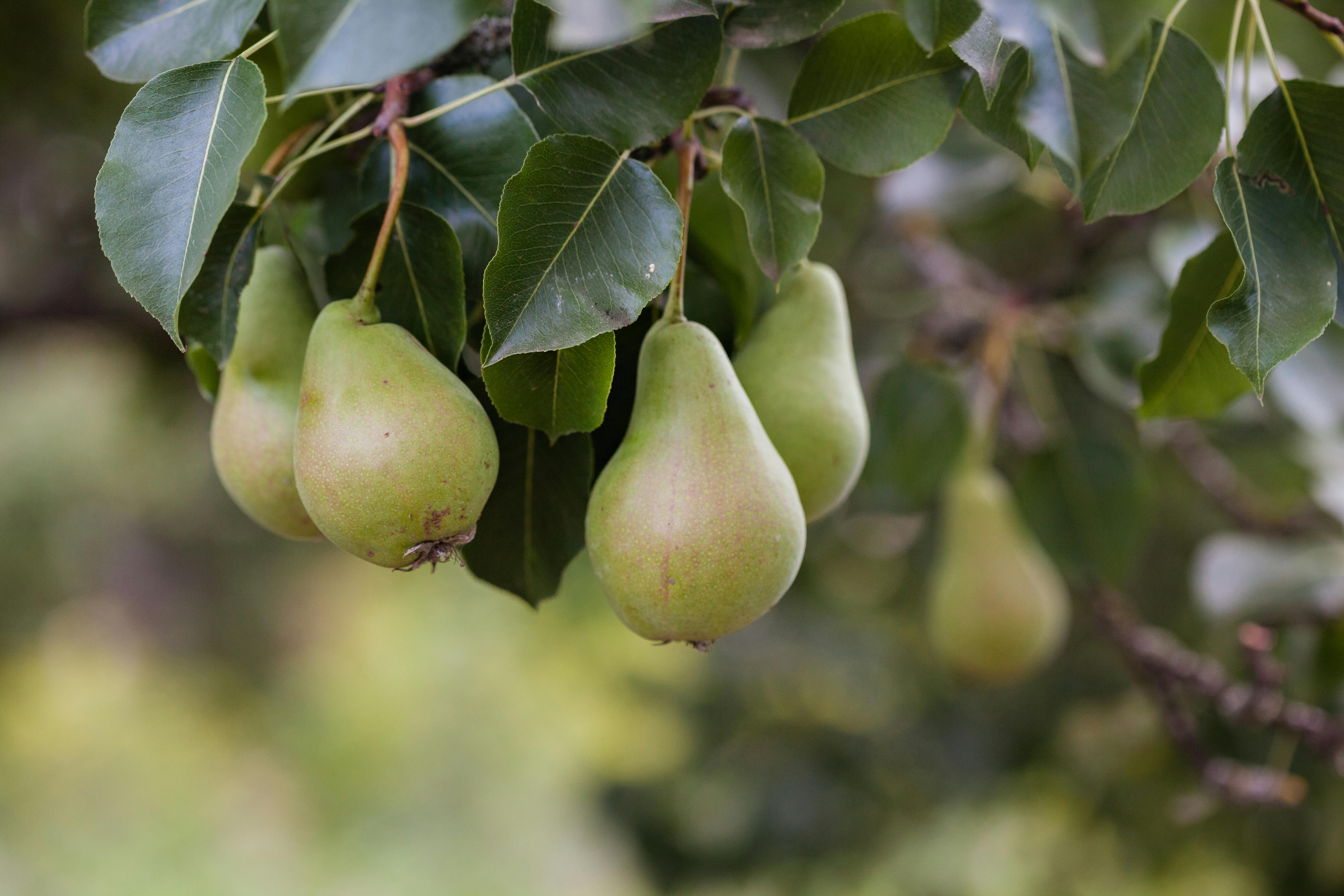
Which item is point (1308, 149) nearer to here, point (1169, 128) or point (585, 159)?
point (1169, 128)

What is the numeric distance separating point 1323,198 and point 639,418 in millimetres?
324

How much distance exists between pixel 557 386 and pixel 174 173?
0.16 metres

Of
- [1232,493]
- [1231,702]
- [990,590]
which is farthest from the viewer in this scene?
[1232,493]

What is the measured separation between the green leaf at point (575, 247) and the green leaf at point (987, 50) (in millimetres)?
126

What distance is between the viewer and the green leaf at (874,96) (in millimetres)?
419

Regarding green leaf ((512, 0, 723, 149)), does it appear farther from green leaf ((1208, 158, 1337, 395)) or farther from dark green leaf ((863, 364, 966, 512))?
dark green leaf ((863, 364, 966, 512))

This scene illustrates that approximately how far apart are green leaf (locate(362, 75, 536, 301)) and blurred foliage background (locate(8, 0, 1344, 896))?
137 millimetres

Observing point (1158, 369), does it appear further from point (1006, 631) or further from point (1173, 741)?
point (1173, 741)

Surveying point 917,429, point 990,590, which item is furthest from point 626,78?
point 990,590

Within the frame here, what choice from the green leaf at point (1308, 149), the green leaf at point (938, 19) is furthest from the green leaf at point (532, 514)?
the green leaf at point (1308, 149)

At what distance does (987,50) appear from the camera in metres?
0.37

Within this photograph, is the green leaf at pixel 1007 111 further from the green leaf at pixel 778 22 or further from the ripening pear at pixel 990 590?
the ripening pear at pixel 990 590

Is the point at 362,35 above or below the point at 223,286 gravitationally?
above

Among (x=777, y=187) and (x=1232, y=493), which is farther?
(x=1232, y=493)
